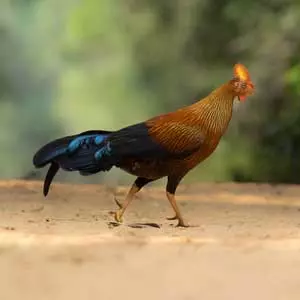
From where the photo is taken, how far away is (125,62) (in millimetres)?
1549

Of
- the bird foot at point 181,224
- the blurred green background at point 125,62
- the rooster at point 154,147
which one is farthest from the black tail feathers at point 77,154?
the blurred green background at point 125,62

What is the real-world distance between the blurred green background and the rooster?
545 millimetres

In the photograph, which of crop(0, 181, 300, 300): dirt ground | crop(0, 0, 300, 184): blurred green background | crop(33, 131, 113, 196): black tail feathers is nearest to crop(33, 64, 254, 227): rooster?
crop(33, 131, 113, 196): black tail feathers

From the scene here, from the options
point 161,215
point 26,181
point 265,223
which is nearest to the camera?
point 265,223

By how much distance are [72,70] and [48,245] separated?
76cm

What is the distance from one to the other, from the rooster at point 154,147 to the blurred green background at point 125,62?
21.5 inches

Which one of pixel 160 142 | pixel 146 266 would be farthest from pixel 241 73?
→ pixel 146 266

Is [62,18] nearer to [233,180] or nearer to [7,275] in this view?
[233,180]

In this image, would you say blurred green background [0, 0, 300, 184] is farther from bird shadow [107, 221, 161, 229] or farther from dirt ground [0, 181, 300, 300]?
dirt ground [0, 181, 300, 300]

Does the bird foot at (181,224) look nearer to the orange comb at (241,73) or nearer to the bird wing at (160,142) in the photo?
the bird wing at (160,142)

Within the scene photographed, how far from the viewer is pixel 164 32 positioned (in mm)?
1558

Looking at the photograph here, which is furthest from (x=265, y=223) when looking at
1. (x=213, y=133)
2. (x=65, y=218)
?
(x=65, y=218)

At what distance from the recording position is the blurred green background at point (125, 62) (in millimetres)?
1539

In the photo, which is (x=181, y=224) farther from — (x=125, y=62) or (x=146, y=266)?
(x=125, y=62)
